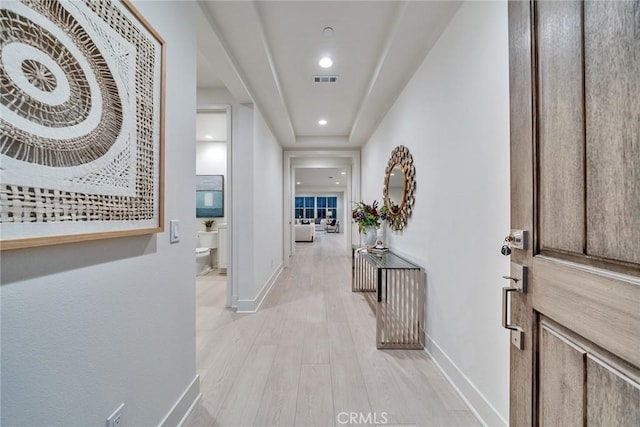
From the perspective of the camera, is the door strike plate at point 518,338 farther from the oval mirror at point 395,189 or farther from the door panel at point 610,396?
the oval mirror at point 395,189

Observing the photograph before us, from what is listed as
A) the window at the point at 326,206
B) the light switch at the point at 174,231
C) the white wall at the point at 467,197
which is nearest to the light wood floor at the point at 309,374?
the white wall at the point at 467,197

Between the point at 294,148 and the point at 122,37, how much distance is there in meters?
4.71

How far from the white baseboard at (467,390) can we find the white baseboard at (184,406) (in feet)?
5.44

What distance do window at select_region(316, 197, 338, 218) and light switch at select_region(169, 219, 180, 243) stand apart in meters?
16.5

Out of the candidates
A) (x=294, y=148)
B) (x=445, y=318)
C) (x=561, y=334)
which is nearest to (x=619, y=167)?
(x=561, y=334)

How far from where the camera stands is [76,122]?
0.82 meters

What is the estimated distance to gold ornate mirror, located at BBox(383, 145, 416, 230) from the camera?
8.64 ft

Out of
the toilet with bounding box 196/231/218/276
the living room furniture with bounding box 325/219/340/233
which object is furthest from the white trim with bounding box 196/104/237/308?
the living room furniture with bounding box 325/219/340/233

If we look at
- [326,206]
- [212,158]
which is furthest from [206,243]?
[326,206]

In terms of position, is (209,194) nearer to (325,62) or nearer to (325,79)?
(325,79)

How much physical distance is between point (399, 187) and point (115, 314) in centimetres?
272

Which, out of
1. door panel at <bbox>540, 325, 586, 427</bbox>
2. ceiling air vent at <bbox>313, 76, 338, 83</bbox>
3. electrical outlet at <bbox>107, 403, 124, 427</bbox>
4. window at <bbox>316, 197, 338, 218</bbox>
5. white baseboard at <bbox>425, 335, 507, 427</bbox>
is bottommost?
white baseboard at <bbox>425, 335, 507, 427</bbox>

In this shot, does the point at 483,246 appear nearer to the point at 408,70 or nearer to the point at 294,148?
the point at 408,70

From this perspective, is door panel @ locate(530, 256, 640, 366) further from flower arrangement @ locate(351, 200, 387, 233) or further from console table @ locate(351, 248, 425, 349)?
flower arrangement @ locate(351, 200, 387, 233)
